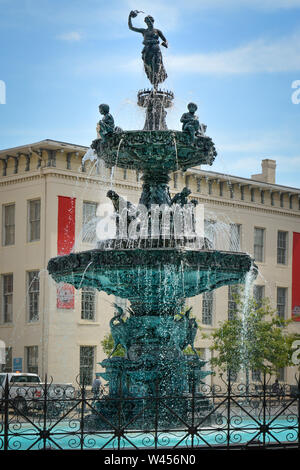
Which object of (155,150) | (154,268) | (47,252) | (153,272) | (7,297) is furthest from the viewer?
(7,297)

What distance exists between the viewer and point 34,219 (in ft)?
143

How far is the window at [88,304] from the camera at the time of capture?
43438mm

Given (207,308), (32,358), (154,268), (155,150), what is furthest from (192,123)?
(207,308)

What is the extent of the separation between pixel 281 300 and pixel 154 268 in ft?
126

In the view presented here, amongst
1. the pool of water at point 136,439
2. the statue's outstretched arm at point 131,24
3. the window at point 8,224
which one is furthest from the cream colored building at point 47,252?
the pool of water at point 136,439

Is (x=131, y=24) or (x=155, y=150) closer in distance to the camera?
(x=155, y=150)

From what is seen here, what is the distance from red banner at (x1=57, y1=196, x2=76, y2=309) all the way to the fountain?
82.6ft

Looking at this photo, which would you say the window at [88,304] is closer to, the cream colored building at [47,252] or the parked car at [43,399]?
the cream colored building at [47,252]

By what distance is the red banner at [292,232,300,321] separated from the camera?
53.6 m

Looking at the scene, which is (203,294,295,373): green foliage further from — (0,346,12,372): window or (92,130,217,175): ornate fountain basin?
(92,130,217,175): ornate fountain basin

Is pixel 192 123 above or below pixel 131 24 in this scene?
below

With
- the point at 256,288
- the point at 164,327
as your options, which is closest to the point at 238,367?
the point at 256,288

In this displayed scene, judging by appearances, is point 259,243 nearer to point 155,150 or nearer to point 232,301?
point 232,301
